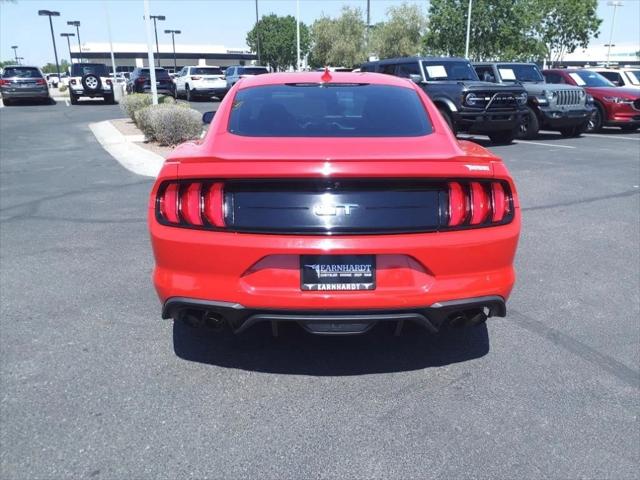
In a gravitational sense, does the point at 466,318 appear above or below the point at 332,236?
below

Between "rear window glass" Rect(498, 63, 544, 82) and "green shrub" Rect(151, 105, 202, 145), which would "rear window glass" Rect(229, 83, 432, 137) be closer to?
"green shrub" Rect(151, 105, 202, 145)

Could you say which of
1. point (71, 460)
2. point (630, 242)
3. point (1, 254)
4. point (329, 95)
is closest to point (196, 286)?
point (71, 460)

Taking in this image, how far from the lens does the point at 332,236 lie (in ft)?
9.01

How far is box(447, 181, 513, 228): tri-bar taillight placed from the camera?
2.86 metres

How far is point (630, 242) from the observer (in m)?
5.80

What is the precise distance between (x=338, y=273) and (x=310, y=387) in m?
0.74

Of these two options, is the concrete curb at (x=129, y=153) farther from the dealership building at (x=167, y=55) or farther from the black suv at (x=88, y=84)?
the dealership building at (x=167, y=55)

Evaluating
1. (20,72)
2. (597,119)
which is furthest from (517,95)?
(20,72)

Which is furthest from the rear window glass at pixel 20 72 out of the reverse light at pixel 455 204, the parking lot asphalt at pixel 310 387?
the reverse light at pixel 455 204

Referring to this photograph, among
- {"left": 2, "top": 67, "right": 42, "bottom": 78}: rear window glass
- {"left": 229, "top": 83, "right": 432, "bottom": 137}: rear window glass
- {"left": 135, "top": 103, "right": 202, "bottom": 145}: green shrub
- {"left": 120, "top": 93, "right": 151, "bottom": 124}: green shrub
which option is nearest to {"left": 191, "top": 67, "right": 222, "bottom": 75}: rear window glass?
{"left": 2, "top": 67, "right": 42, "bottom": 78}: rear window glass

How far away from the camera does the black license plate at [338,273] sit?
276cm

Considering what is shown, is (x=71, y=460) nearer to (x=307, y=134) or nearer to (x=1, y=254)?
(x=307, y=134)

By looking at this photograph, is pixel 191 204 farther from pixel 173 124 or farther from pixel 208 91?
pixel 208 91

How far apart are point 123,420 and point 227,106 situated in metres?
2.07
